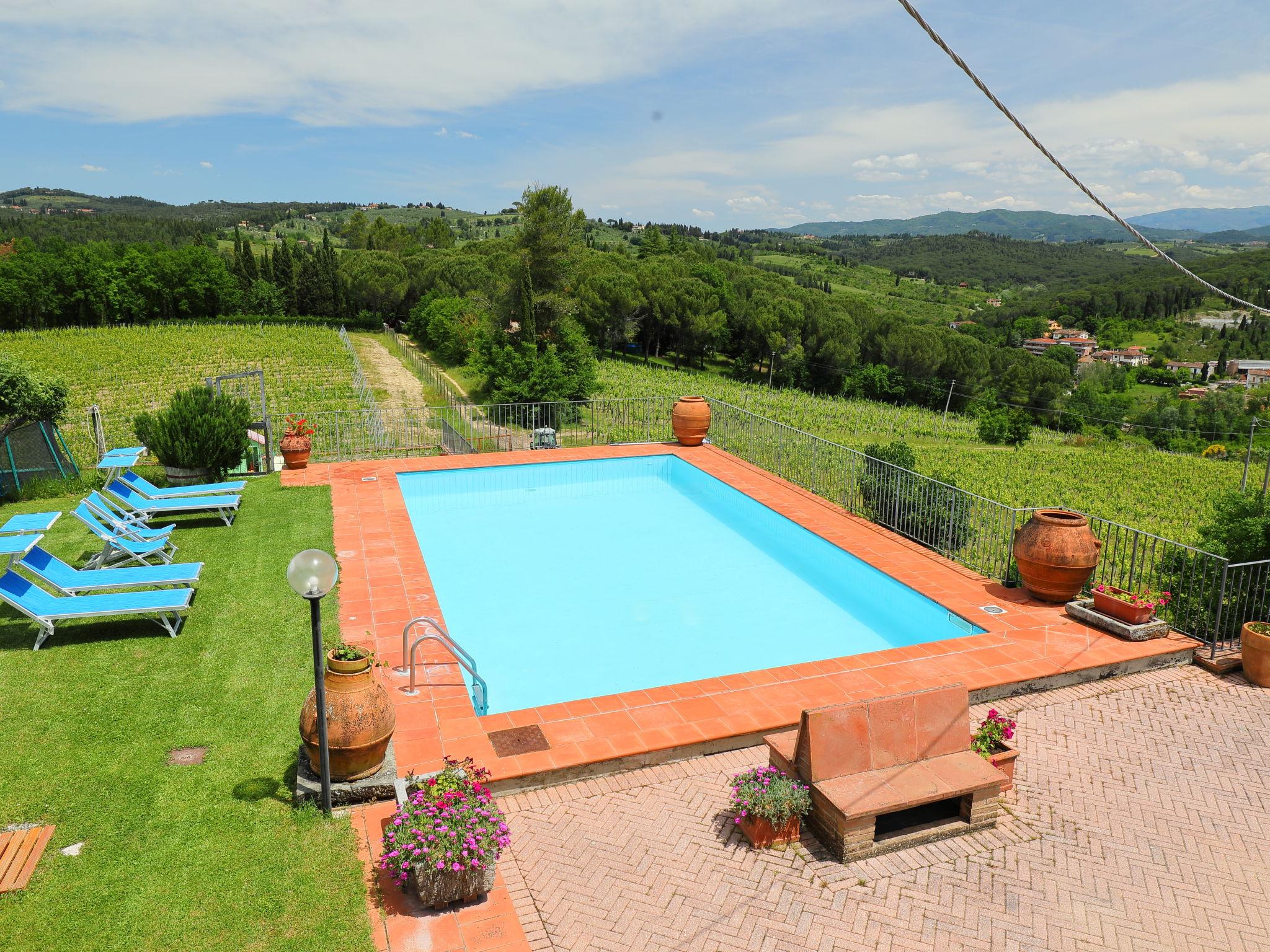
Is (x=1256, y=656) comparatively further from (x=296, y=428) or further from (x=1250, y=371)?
(x=1250, y=371)

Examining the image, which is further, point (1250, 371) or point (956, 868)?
point (1250, 371)

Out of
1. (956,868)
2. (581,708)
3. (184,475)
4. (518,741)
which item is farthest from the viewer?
(184,475)

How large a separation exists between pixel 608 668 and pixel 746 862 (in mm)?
3276

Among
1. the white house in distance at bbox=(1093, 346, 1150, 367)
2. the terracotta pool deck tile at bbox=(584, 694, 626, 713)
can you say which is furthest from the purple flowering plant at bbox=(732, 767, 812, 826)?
the white house in distance at bbox=(1093, 346, 1150, 367)

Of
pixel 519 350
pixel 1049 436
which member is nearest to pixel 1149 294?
pixel 1049 436

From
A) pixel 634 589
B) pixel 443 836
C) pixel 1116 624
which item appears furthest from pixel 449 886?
pixel 1116 624

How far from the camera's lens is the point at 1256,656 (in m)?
6.59

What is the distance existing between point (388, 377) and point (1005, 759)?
127 feet

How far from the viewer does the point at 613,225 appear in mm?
191125

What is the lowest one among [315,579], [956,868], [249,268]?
[956,868]

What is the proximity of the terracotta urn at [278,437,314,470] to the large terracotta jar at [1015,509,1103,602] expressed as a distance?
10.1m

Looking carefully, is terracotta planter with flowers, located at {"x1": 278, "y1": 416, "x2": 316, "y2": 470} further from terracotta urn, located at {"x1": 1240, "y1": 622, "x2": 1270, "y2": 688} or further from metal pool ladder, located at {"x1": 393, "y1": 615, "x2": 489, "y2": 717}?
terracotta urn, located at {"x1": 1240, "y1": 622, "x2": 1270, "y2": 688}

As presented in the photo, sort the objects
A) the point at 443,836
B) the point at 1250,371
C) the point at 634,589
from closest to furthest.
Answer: the point at 443,836
the point at 634,589
the point at 1250,371

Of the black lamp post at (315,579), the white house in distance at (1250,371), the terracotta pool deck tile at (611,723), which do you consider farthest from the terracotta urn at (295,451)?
the white house in distance at (1250,371)
